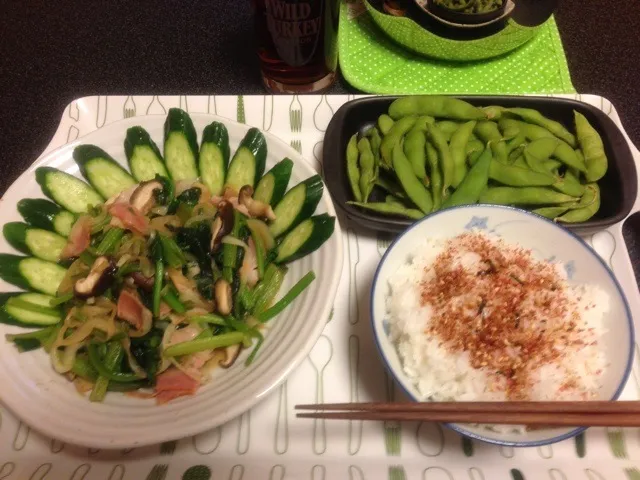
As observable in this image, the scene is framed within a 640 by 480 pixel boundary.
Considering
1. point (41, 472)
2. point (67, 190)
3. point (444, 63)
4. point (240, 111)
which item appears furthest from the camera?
point (444, 63)

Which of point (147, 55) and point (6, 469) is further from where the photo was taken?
point (147, 55)

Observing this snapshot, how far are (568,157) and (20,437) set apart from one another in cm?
172

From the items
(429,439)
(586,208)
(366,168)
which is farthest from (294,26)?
(429,439)

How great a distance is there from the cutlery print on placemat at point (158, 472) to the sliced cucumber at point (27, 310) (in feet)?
1.37

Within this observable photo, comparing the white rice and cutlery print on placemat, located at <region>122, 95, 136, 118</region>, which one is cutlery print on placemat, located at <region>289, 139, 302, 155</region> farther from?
the white rice

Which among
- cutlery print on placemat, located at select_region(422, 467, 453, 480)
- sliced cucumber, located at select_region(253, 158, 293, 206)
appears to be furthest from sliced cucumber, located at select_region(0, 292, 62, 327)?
cutlery print on placemat, located at select_region(422, 467, 453, 480)

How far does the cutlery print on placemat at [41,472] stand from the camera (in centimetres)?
111

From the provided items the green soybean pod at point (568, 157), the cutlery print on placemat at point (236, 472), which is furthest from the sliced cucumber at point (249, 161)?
the green soybean pod at point (568, 157)

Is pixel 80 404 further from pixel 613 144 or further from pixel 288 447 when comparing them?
pixel 613 144

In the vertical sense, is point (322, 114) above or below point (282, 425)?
above

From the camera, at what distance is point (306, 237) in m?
1.21

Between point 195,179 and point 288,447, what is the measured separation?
752 millimetres

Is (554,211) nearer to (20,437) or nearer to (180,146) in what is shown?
(180,146)

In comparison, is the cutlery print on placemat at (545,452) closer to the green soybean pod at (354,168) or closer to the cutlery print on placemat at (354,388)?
the cutlery print on placemat at (354,388)
